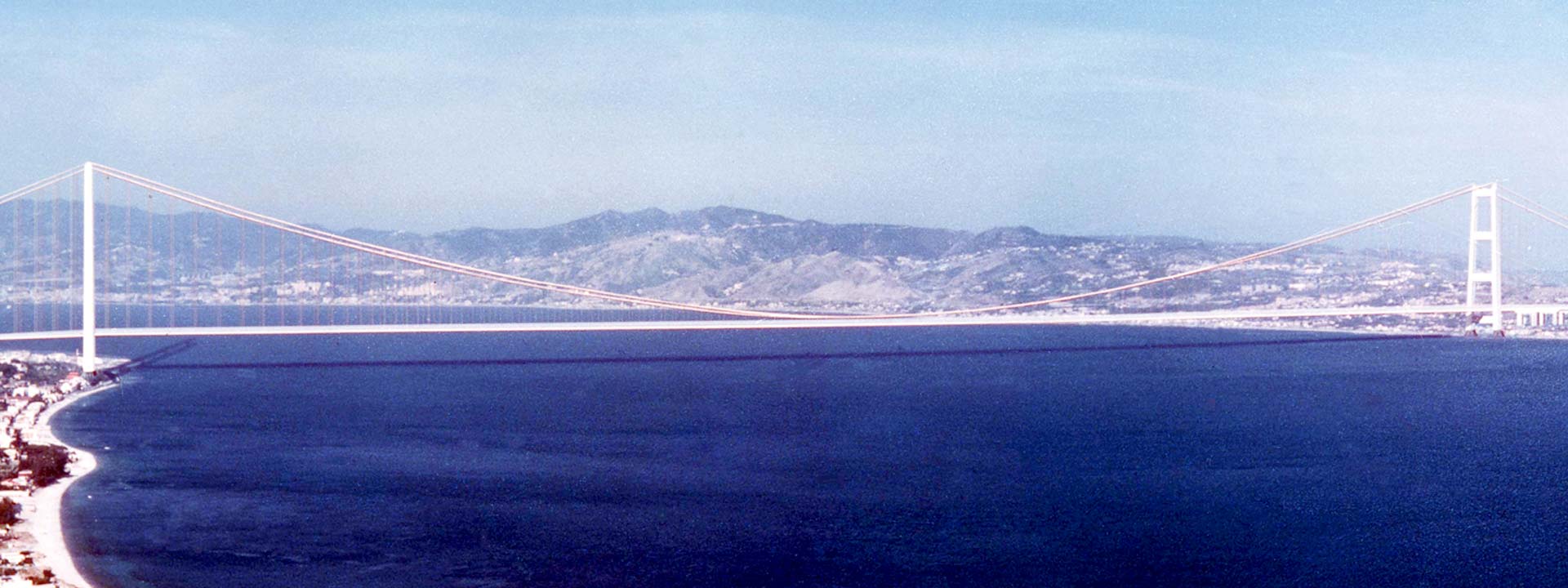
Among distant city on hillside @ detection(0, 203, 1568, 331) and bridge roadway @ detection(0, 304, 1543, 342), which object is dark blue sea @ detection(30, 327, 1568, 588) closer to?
bridge roadway @ detection(0, 304, 1543, 342)

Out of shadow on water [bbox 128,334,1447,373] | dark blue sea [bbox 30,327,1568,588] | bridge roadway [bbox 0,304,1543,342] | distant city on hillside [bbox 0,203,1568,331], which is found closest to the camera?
dark blue sea [bbox 30,327,1568,588]

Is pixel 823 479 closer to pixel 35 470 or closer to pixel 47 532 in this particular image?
pixel 47 532

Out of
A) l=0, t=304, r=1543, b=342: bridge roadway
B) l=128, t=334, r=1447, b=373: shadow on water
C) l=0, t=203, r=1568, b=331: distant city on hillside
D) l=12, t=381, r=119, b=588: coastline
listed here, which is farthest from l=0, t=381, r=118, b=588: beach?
l=0, t=203, r=1568, b=331: distant city on hillside

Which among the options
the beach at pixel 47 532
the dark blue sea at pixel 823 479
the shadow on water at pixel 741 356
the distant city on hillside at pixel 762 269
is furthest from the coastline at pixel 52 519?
the distant city on hillside at pixel 762 269

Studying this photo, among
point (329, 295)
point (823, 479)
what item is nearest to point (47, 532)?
point (823, 479)

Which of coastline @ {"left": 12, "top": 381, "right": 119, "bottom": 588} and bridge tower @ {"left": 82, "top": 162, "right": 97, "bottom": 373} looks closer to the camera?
coastline @ {"left": 12, "top": 381, "right": 119, "bottom": 588}

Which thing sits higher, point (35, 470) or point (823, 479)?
point (35, 470)

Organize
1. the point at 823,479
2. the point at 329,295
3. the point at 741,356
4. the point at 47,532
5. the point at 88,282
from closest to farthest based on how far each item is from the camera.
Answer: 1. the point at 47,532
2. the point at 823,479
3. the point at 88,282
4. the point at 741,356
5. the point at 329,295
